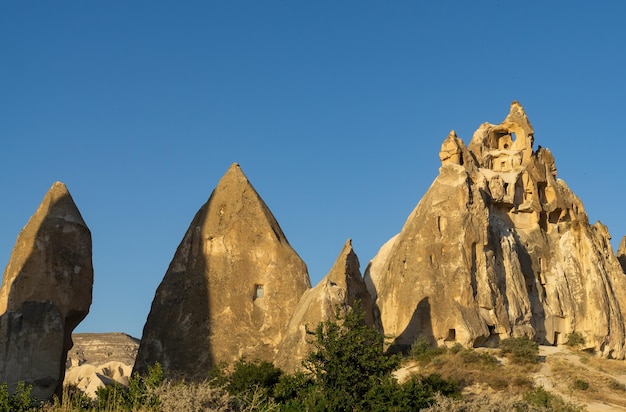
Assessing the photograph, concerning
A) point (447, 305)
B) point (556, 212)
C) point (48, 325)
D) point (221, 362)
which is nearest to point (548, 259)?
point (556, 212)

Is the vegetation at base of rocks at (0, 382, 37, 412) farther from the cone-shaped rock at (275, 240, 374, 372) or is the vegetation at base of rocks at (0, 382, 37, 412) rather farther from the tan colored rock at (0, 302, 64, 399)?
the cone-shaped rock at (275, 240, 374, 372)

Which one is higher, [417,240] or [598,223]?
[598,223]

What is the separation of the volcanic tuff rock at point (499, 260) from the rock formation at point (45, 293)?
1114 centimetres

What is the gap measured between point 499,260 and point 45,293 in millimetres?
17559

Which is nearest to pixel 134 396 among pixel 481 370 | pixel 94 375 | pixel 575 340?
pixel 481 370

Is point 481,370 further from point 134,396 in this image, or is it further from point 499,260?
point 134,396

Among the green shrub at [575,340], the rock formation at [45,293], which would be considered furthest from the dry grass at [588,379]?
the rock formation at [45,293]

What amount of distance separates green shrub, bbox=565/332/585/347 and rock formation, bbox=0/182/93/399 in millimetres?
19147

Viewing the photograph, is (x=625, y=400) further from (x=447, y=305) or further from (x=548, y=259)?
(x=548, y=259)

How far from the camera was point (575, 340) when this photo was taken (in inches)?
1302

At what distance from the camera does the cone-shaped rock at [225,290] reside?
67.0ft

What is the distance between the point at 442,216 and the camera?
102 feet

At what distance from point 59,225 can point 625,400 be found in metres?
13.9

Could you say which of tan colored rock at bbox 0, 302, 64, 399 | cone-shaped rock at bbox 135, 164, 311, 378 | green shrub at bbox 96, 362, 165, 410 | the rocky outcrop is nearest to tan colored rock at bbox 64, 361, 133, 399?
the rocky outcrop
